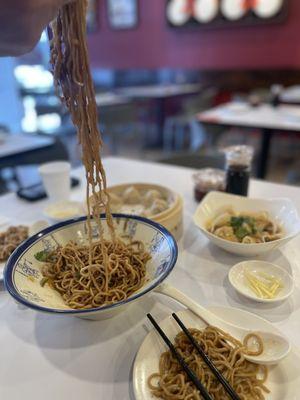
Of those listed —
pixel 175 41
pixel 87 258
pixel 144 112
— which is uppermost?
pixel 175 41

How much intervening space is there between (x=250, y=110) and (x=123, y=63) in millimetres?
3893

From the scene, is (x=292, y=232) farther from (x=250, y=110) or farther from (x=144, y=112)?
(x=144, y=112)

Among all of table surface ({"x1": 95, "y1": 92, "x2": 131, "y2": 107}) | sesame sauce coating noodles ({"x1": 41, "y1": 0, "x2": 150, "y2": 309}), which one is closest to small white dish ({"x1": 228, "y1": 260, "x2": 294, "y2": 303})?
sesame sauce coating noodles ({"x1": 41, "y1": 0, "x2": 150, "y2": 309})

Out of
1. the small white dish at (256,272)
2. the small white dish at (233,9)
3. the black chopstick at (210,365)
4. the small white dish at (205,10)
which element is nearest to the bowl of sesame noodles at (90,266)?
the black chopstick at (210,365)

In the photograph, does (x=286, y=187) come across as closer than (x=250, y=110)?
Yes

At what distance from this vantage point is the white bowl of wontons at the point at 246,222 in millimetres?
958

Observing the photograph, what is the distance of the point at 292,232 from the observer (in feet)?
3.18

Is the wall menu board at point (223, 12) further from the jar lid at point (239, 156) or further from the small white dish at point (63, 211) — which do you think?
the small white dish at point (63, 211)

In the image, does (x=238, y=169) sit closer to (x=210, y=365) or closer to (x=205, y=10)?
(x=210, y=365)

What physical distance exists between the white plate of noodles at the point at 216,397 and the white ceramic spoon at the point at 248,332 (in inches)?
0.7

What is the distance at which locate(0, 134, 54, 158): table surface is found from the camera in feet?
7.44

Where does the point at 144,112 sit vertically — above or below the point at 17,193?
below

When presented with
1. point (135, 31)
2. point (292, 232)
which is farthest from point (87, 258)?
point (135, 31)

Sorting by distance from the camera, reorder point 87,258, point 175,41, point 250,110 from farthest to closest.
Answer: point 175,41 < point 250,110 < point 87,258
